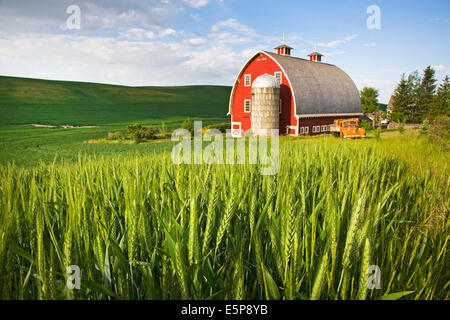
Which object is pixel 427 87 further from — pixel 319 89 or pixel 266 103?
pixel 266 103

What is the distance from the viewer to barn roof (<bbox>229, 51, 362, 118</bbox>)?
24.3m

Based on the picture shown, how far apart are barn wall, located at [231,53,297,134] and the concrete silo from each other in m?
2.16

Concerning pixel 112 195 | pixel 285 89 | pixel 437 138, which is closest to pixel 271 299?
pixel 112 195

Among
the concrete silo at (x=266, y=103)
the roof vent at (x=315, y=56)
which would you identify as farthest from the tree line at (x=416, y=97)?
the concrete silo at (x=266, y=103)

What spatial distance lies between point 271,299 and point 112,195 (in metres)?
1.67

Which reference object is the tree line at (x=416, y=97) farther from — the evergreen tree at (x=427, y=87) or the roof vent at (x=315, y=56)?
the roof vent at (x=315, y=56)

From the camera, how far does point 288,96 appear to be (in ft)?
79.9

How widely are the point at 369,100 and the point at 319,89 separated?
34698mm

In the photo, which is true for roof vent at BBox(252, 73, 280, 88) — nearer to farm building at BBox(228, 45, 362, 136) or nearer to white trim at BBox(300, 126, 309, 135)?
farm building at BBox(228, 45, 362, 136)

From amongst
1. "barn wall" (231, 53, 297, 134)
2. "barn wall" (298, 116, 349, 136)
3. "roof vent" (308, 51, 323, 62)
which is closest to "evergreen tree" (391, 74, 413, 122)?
"roof vent" (308, 51, 323, 62)

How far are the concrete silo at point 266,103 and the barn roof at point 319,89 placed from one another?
2.12 meters

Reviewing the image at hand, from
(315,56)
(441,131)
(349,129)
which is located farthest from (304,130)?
(315,56)
